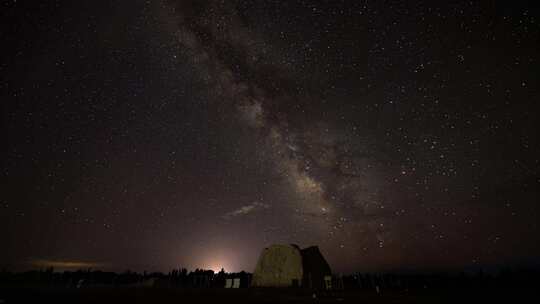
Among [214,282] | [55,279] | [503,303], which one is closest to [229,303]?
[503,303]

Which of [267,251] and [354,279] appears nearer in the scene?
[354,279]

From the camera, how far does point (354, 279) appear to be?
4100 centimetres

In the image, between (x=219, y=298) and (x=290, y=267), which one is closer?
(x=219, y=298)

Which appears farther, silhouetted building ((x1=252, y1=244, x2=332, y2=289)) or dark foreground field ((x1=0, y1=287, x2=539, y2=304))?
silhouetted building ((x1=252, y1=244, x2=332, y2=289))

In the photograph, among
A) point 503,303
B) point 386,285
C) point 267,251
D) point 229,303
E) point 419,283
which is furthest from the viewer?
point 267,251

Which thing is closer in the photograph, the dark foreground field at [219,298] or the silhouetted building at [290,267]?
the dark foreground field at [219,298]

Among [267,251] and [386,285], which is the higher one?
[267,251]

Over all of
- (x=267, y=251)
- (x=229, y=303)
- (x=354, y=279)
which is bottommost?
(x=229, y=303)

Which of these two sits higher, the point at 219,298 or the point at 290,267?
the point at 290,267

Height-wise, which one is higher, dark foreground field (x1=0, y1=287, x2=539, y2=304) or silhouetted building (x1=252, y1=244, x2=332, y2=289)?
silhouetted building (x1=252, y1=244, x2=332, y2=289)

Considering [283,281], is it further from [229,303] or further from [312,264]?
[229,303]

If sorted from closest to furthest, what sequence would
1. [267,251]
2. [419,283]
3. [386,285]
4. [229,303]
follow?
[229,303]
[386,285]
[419,283]
[267,251]

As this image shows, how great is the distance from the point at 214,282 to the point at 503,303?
32.3 m

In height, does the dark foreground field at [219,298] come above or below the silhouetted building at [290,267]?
below
